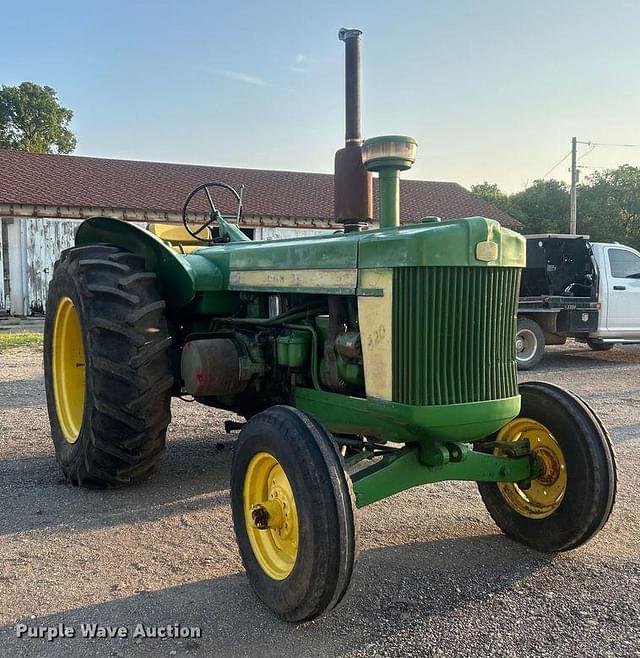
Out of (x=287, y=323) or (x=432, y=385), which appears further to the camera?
(x=287, y=323)

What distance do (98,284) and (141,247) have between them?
17.5 inches

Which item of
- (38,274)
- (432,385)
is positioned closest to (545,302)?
(432,385)

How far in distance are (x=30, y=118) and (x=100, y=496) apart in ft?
130

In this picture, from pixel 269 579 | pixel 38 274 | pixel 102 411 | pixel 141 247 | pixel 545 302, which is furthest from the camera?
pixel 38 274

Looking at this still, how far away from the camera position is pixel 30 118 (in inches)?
1506

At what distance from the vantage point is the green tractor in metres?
2.65

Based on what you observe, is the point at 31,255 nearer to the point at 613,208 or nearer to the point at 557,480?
the point at 557,480

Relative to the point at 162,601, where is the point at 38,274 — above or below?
above

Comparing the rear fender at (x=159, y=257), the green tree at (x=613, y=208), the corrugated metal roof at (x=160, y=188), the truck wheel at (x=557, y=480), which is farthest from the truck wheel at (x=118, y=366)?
the green tree at (x=613, y=208)

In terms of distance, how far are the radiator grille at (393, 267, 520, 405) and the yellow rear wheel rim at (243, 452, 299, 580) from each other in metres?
0.59

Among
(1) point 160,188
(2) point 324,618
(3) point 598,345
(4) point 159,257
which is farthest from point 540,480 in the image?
(1) point 160,188

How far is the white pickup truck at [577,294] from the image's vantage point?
10242 mm

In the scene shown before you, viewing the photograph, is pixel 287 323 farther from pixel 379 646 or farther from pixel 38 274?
pixel 38 274

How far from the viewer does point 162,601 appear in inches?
109
